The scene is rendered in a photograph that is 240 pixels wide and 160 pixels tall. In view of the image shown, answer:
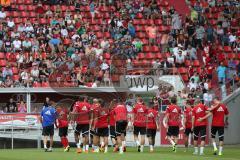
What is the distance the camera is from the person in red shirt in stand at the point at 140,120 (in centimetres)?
3447

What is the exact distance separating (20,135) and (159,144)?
615cm

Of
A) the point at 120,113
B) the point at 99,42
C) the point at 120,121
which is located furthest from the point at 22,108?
the point at 120,113

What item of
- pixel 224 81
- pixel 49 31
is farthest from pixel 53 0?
pixel 224 81

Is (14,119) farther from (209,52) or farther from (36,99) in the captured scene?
(209,52)

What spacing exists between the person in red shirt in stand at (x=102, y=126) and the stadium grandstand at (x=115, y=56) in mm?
3657

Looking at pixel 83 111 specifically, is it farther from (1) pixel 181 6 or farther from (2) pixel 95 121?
(1) pixel 181 6

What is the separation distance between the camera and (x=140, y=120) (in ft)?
114

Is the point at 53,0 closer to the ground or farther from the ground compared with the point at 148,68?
farther from the ground

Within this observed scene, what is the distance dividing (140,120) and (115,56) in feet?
34.3

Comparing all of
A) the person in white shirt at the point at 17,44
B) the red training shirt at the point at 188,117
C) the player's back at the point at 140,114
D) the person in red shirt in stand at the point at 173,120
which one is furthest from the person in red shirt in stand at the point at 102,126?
the person in white shirt at the point at 17,44

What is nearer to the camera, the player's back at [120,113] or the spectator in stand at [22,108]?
the player's back at [120,113]

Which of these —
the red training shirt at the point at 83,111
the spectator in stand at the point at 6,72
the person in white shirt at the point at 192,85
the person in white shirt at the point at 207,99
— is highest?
the spectator in stand at the point at 6,72

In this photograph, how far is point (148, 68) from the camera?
4450cm

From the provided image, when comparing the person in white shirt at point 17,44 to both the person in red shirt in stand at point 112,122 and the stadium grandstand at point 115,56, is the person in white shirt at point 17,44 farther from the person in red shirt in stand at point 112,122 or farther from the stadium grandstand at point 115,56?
the person in red shirt in stand at point 112,122
